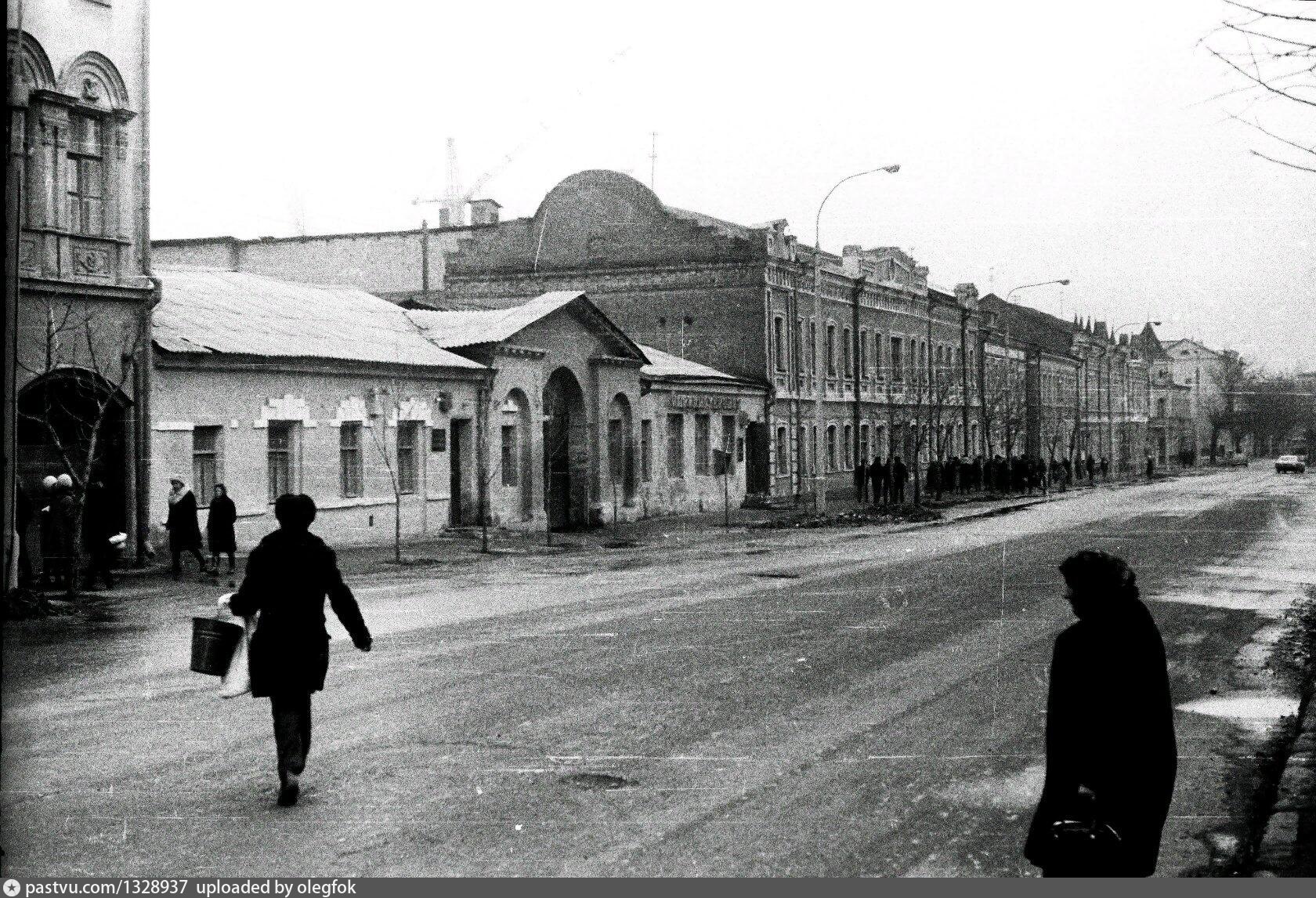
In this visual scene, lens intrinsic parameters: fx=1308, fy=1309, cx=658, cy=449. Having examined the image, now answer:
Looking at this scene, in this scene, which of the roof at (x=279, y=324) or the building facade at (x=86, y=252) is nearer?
the building facade at (x=86, y=252)

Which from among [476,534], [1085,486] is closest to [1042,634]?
[476,534]

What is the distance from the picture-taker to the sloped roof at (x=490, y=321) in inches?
1141

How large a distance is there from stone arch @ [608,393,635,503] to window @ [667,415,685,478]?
8.38 ft

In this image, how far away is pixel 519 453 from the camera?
30438 mm

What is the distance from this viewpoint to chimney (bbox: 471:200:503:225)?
4819 cm

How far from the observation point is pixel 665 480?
37125 millimetres

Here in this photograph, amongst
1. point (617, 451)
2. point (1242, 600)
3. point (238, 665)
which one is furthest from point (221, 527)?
point (617, 451)

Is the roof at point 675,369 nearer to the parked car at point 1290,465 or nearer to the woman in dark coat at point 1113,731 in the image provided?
the parked car at point 1290,465

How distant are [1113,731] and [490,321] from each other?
26576 mm

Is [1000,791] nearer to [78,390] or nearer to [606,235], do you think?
[78,390]

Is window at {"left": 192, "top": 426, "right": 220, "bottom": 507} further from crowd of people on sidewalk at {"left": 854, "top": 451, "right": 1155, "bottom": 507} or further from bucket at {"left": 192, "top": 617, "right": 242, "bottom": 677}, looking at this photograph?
crowd of people on sidewalk at {"left": 854, "top": 451, "right": 1155, "bottom": 507}

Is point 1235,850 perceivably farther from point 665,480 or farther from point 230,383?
point 665,480

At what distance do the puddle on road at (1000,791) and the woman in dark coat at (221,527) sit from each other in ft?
43.8

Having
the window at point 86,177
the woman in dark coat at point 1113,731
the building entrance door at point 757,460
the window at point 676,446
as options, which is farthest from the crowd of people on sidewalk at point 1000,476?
the woman in dark coat at point 1113,731
